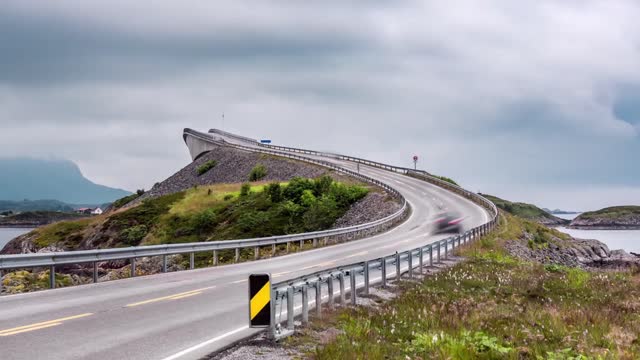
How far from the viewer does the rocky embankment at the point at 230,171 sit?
3423 inches

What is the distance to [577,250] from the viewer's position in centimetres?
5547

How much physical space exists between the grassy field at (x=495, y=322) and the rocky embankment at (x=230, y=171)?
207 ft

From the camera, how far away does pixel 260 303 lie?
10539 mm

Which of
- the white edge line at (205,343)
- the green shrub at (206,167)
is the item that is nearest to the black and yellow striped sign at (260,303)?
the white edge line at (205,343)

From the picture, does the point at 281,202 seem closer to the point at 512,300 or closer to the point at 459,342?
the point at 512,300

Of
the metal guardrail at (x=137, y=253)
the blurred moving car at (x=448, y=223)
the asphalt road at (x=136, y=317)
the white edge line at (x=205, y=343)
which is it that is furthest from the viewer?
the blurred moving car at (x=448, y=223)

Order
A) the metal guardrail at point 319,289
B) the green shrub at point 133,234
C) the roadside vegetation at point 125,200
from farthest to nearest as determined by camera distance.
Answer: the roadside vegetation at point 125,200 → the green shrub at point 133,234 → the metal guardrail at point 319,289

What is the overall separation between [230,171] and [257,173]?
10.1 meters

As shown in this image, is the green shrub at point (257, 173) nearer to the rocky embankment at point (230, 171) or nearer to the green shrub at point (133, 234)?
the rocky embankment at point (230, 171)

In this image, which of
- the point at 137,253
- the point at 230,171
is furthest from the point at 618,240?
the point at 137,253

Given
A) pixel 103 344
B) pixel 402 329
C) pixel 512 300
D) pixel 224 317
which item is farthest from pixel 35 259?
pixel 512 300

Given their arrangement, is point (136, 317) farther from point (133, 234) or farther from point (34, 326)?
point (133, 234)

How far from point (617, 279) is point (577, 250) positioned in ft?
112

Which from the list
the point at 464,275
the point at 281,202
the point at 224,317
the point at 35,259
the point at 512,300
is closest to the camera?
the point at 224,317
